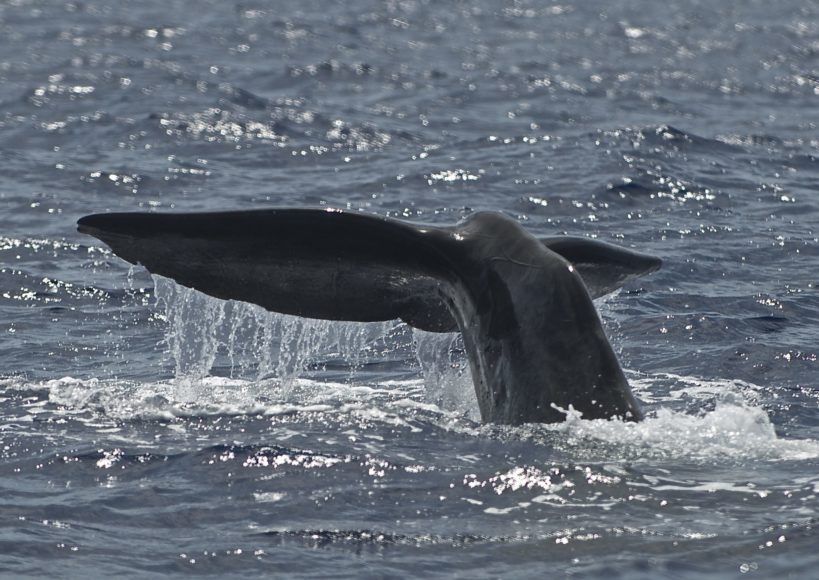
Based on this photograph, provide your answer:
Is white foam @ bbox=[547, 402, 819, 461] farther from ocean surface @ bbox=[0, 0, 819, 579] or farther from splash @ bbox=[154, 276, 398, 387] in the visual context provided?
splash @ bbox=[154, 276, 398, 387]

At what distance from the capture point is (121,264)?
15.6m

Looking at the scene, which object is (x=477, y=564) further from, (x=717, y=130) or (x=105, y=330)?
(x=717, y=130)

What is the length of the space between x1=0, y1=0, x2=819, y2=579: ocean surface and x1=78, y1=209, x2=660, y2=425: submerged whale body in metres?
0.24

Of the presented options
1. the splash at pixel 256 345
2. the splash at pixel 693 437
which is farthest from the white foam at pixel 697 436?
the splash at pixel 256 345

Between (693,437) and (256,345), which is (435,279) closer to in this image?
(693,437)

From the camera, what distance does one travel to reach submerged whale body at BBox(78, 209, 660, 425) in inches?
328

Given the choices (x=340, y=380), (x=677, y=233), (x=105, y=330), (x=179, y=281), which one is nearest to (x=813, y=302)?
(x=677, y=233)

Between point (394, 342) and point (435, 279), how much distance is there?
3.94 m

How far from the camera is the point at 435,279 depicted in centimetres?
882

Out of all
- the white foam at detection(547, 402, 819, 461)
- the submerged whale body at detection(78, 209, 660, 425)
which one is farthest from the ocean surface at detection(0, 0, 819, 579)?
the submerged whale body at detection(78, 209, 660, 425)

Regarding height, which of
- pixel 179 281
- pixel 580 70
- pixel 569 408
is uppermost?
pixel 580 70

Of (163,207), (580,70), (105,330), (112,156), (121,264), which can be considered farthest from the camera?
(580,70)

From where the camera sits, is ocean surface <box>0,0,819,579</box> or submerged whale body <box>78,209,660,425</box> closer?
ocean surface <box>0,0,819,579</box>

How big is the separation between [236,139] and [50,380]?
38.1 ft
